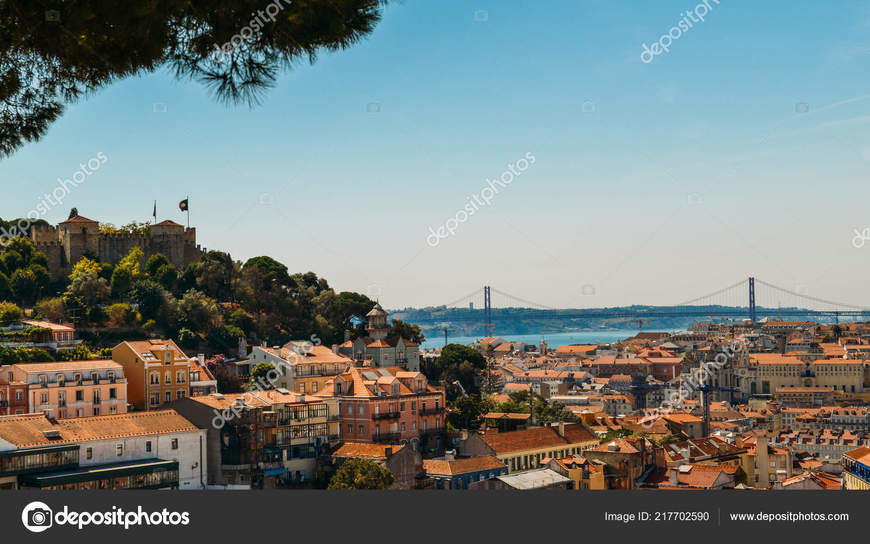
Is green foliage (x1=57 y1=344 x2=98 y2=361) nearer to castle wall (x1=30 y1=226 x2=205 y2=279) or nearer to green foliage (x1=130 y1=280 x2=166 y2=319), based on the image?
green foliage (x1=130 y1=280 x2=166 y2=319)

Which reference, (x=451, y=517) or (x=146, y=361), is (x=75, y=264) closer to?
(x=146, y=361)

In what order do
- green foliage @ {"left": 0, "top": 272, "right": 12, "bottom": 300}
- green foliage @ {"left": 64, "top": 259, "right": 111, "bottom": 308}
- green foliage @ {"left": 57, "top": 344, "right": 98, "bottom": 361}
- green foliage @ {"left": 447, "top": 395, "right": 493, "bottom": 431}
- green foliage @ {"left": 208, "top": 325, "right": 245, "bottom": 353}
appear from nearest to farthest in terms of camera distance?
1. green foliage @ {"left": 57, "top": 344, "right": 98, "bottom": 361}
2. green foliage @ {"left": 447, "top": 395, "right": 493, "bottom": 431}
3. green foliage @ {"left": 64, "top": 259, "right": 111, "bottom": 308}
4. green foliage @ {"left": 208, "top": 325, "right": 245, "bottom": 353}
5. green foliage @ {"left": 0, "top": 272, "right": 12, "bottom": 300}

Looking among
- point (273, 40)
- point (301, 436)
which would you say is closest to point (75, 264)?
point (301, 436)

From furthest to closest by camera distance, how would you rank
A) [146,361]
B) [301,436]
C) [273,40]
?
[146,361] < [301,436] < [273,40]

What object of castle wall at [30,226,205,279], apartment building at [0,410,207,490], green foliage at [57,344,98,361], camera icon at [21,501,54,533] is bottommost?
apartment building at [0,410,207,490]

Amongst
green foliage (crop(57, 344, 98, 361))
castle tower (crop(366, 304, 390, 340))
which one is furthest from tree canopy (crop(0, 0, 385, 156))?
castle tower (crop(366, 304, 390, 340))

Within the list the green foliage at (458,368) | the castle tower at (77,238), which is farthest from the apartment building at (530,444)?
the castle tower at (77,238)

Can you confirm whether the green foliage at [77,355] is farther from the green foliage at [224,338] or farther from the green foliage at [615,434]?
the green foliage at [615,434]
